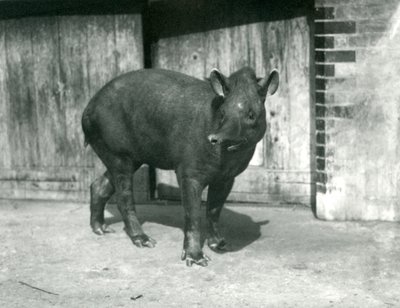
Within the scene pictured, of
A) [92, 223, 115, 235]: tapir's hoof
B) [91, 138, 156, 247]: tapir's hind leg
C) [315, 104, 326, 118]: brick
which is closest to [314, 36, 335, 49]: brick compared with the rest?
[315, 104, 326, 118]: brick

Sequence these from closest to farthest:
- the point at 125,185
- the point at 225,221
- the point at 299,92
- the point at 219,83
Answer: the point at 219,83 → the point at 125,185 → the point at 225,221 → the point at 299,92

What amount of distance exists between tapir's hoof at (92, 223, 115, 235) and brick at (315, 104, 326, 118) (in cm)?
221

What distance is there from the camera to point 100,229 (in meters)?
7.93

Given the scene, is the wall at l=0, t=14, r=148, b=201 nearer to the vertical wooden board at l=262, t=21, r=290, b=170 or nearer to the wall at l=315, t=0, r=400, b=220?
the vertical wooden board at l=262, t=21, r=290, b=170

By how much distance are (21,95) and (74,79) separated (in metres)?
0.64

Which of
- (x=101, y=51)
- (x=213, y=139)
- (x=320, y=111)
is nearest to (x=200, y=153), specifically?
(x=213, y=139)

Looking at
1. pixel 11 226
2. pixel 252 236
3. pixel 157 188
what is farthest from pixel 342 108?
pixel 11 226

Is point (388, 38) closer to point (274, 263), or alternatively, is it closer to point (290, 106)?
point (290, 106)

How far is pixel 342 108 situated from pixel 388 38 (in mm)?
755

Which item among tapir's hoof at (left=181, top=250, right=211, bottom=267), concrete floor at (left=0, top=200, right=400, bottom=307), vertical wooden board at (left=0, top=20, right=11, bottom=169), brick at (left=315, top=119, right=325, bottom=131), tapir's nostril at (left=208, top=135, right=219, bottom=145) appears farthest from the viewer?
vertical wooden board at (left=0, top=20, right=11, bottom=169)

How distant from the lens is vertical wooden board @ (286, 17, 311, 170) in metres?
8.50

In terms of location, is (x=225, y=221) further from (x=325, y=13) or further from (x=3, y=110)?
(x=3, y=110)

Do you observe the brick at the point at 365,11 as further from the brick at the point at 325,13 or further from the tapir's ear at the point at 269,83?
the tapir's ear at the point at 269,83

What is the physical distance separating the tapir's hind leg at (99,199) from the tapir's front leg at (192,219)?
1.10 metres
